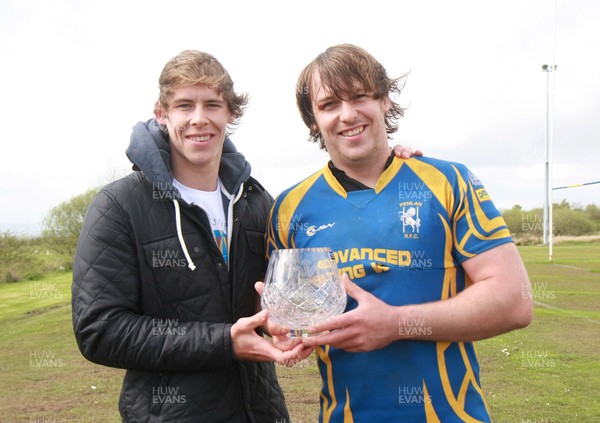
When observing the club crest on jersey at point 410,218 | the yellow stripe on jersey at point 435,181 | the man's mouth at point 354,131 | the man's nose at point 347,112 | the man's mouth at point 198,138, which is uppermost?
the man's nose at point 347,112

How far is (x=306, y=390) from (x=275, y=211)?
17.1ft

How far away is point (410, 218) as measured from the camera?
9.44ft

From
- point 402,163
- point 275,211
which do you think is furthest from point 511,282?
point 275,211

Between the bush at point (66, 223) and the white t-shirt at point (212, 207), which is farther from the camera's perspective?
the bush at point (66, 223)

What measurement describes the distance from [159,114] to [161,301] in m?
1.16

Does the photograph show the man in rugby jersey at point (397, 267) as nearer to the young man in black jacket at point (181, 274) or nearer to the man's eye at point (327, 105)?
the man's eye at point (327, 105)

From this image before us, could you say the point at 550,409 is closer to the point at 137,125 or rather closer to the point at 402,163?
the point at 402,163

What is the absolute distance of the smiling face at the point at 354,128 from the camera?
3.05 meters

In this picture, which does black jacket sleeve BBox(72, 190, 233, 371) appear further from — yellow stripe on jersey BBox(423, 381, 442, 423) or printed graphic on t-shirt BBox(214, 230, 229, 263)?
yellow stripe on jersey BBox(423, 381, 442, 423)

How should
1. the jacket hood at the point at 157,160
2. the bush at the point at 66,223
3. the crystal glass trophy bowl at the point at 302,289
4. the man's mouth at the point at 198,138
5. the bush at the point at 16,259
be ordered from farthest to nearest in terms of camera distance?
1. the bush at the point at 66,223
2. the bush at the point at 16,259
3. the man's mouth at the point at 198,138
4. the jacket hood at the point at 157,160
5. the crystal glass trophy bowl at the point at 302,289

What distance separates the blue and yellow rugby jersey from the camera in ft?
8.93

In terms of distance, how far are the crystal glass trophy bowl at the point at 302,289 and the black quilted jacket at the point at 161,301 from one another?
35cm

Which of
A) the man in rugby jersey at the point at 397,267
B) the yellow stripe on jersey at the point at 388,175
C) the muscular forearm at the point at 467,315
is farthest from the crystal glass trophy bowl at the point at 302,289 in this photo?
the yellow stripe on jersey at the point at 388,175

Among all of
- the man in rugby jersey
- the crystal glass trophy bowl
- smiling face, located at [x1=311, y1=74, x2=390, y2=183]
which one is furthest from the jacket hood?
the crystal glass trophy bowl
